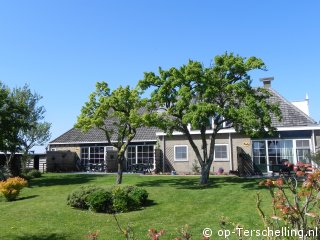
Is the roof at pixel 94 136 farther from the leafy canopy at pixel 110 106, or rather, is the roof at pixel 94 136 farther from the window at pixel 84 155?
the leafy canopy at pixel 110 106

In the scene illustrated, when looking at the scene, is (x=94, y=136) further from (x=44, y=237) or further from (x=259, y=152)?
(x=44, y=237)

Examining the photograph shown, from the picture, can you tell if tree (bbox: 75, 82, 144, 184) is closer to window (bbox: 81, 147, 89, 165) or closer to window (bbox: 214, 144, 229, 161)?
window (bbox: 214, 144, 229, 161)

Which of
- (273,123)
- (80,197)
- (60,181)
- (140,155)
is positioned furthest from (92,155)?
(80,197)

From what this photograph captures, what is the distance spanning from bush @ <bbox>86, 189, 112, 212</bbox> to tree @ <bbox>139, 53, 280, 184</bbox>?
6.67 meters

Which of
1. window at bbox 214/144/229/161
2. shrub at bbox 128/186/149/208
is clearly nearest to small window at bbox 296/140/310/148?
window at bbox 214/144/229/161

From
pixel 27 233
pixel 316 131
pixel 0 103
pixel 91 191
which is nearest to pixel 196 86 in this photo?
pixel 91 191

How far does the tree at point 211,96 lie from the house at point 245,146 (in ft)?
16.9

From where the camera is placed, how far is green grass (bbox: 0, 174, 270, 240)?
1123 cm

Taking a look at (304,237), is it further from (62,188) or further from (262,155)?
(262,155)

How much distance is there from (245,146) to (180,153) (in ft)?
18.8


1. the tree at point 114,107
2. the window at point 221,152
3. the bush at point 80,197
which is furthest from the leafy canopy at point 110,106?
the window at point 221,152

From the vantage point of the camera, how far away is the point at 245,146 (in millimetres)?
27766

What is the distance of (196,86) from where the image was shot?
20.8 meters

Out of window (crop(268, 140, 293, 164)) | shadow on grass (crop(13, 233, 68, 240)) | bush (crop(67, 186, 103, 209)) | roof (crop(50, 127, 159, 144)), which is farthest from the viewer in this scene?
roof (crop(50, 127, 159, 144))
